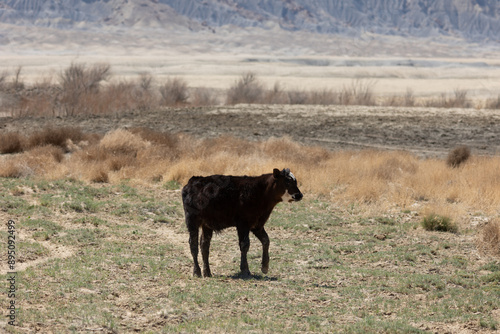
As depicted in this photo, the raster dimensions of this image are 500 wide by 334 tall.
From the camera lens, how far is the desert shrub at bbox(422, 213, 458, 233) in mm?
13781

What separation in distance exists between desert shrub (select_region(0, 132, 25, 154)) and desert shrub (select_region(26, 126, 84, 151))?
0.95 ft

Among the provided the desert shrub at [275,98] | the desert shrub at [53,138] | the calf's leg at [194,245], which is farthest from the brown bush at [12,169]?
the desert shrub at [275,98]

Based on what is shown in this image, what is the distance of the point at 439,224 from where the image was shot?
13.8 meters

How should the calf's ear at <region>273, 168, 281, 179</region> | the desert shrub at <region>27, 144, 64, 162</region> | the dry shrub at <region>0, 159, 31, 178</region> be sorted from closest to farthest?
the calf's ear at <region>273, 168, 281, 179</region> < the dry shrub at <region>0, 159, 31, 178</region> < the desert shrub at <region>27, 144, 64, 162</region>

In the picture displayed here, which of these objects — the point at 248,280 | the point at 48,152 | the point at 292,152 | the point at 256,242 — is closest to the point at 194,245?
the point at 248,280

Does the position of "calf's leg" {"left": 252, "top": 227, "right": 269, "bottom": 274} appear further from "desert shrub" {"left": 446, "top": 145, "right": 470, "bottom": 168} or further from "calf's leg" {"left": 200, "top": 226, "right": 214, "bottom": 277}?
"desert shrub" {"left": 446, "top": 145, "right": 470, "bottom": 168}

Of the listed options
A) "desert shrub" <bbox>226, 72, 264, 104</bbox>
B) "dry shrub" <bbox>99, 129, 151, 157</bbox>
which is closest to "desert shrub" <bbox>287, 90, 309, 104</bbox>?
"desert shrub" <bbox>226, 72, 264, 104</bbox>

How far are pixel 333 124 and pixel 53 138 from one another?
12847 millimetres

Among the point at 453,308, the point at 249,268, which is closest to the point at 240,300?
the point at 249,268

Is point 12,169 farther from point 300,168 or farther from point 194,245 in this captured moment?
point 194,245

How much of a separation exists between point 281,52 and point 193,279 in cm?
18800

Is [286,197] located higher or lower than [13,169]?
higher

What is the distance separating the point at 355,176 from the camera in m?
17.9

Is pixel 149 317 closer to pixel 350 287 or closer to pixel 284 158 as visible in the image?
pixel 350 287
